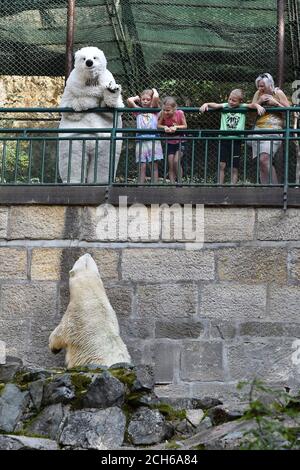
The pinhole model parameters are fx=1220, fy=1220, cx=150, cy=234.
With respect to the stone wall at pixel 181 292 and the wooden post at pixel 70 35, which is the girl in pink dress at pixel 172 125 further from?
the wooden post at pixel 70 35

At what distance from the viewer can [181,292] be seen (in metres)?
10.7

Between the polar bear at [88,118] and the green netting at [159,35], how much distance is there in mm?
2214

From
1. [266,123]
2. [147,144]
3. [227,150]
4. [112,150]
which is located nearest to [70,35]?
[147,144]

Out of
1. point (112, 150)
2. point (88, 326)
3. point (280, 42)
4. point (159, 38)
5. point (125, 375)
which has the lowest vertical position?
point (125, 375)

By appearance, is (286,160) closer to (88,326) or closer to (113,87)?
(113,87)

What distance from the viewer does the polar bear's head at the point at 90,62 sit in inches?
455

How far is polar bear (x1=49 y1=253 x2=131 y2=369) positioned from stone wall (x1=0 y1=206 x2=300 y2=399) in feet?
0.92

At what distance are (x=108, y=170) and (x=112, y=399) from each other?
10.8 feet

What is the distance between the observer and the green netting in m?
13.6

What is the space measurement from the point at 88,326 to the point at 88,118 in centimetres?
226

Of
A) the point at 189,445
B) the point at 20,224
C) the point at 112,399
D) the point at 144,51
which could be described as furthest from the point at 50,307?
the point at 144,51

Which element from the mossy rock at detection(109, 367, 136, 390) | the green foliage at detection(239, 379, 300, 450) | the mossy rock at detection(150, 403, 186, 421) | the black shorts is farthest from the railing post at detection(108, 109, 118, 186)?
the green foliage at detection(239, 379, 300, 450)

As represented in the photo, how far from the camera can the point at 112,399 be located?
8.56 meters
